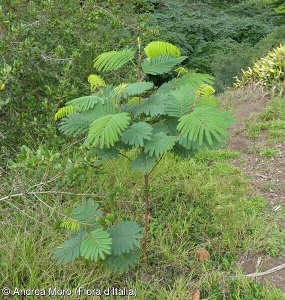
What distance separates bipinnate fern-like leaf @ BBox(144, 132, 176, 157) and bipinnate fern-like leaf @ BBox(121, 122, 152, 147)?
5 cm

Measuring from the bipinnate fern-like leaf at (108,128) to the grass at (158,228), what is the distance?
0.40 metres

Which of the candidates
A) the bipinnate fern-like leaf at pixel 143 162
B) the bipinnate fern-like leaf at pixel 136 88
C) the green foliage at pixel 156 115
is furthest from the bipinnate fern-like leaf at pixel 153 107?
the bipinnate fern-like leaf at pixel 143 162

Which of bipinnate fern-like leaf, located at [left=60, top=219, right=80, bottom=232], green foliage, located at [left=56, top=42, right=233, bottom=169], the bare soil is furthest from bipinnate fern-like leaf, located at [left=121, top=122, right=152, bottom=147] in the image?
the bare soil

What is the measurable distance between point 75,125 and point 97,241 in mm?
761

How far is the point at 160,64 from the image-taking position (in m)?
2.67

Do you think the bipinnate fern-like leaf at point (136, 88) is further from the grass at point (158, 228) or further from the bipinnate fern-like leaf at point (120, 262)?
the bipinnate fern-like leaf at point (120, 262)

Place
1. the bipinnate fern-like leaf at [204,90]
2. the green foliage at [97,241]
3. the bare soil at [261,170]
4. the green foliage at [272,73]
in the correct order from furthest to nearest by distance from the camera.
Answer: the green foliage at [272,73] → the bare soil at [261,170] → the bipinnate fern-like leaf at [204,90] → the green foliage at [97,241]

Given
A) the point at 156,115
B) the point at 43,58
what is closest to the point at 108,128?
the point at 156,115

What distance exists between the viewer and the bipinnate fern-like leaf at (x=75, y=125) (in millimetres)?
2652

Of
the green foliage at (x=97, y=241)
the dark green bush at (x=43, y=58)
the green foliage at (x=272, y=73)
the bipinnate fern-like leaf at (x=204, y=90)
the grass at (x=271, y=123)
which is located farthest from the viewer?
the green foliage at (x=272, y=73)

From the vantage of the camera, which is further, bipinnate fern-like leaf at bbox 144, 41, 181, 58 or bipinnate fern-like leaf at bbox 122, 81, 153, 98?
bipinnate fern-like leaf at bbox 144, 41, 181, 58

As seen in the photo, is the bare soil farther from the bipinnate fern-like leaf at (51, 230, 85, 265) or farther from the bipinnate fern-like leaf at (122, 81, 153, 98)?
the bipinnate fern-like leaf at (122, 81, 153, 98)

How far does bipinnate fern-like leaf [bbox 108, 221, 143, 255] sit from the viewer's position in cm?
251

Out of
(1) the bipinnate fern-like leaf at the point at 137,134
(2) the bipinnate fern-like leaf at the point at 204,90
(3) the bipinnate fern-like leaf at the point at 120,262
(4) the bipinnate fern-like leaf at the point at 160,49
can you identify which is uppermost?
(4) the bipinnate fern-like leaf at the point at 160,49
